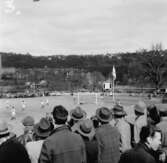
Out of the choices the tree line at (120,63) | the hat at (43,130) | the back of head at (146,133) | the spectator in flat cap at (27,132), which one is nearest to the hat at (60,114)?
the hat at (43,130)

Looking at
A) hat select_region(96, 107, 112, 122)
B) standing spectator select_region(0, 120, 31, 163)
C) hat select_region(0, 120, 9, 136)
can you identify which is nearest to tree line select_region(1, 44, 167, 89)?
hat select_region(96, 107, 112, 122)

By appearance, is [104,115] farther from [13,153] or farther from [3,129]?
Result: [13,153]

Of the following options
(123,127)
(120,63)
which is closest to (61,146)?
(123,127)

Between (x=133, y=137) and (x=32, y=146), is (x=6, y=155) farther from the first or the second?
(x=133, y=137)

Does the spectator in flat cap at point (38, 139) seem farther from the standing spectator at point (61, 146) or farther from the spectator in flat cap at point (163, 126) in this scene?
the spectator in flat cap at point (163, 126)

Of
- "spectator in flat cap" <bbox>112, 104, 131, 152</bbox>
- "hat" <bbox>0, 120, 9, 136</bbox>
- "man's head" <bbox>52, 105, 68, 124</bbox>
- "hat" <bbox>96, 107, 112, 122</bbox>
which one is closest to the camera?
"man's head" <bbox>52, 105, 68, 124</bbox>

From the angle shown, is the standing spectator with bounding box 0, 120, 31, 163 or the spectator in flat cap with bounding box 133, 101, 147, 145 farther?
the spectator in flat cap with bounding box 133, 101, 147, 145

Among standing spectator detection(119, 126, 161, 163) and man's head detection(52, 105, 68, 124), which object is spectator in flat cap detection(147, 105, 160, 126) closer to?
man's head detection(52, 105, 68, 124)
